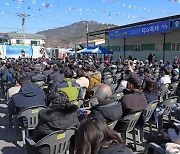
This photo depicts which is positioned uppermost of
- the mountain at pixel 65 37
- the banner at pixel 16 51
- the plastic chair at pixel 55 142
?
the mountain at pixel 65 37

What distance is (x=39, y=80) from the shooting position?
363 inches

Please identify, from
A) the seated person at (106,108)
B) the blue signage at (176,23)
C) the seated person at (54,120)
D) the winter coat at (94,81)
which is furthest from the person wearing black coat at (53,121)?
the blue signage at (176,23)

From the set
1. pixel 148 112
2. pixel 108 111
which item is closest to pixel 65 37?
pixel 148 112

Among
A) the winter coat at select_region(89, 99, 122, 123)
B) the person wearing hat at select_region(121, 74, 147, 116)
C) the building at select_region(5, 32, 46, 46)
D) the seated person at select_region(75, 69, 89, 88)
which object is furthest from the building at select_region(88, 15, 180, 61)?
the building at select_region(5, 32, 46, 46)

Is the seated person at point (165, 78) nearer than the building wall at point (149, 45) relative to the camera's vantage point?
Yes

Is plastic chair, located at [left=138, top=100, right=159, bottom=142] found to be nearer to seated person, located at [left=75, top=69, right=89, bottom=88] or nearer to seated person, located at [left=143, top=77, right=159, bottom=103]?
seated person, located at [left=143, top=77, right=159, bottom=103]

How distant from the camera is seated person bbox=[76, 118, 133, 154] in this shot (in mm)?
2082

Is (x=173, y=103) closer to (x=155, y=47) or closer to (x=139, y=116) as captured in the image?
(x=139, y=116)

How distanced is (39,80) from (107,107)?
5.54m

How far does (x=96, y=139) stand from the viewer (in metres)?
2.09

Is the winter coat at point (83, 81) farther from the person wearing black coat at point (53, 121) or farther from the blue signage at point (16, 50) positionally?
the blue signage at point (16, 50)

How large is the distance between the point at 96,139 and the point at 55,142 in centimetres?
157

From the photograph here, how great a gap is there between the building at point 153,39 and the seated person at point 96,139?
1841 cm

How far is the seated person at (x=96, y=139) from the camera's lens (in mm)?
2082
